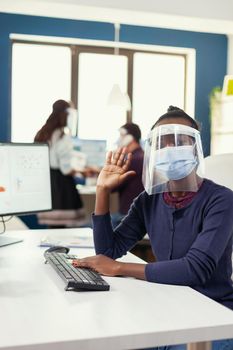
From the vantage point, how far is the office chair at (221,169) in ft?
5.55

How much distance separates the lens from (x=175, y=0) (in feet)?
14.7

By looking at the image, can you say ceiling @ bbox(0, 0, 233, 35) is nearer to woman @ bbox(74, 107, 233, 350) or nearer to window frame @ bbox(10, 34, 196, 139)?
Result: window frame @ bbox(10, 34, 196, 139)

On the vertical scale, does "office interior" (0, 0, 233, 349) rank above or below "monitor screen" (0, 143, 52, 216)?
above

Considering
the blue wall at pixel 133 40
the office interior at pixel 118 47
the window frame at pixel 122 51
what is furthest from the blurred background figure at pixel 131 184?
the window frame at pixel 122 51

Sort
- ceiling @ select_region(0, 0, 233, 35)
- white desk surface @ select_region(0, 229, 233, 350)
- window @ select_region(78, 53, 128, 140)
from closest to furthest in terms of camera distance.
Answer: white desk surface @ select_region(0, 229, 233, 350) < ceiling @ select_region(0, 0, 233, 35) < window @ select_region(78, 53, 128, 140)

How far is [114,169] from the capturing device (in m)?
1.55

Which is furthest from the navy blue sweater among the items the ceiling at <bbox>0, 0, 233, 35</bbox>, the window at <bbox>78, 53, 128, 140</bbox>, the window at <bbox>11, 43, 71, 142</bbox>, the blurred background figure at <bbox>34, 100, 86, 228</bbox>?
the window at <bbox>78, 53, 128, 140</bbox>

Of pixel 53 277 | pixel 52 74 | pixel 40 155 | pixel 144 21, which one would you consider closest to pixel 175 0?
pixel 144 21

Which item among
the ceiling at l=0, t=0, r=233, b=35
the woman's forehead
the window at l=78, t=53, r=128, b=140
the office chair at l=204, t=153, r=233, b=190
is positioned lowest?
the office chair at l=204, t=153, r=233, b=190

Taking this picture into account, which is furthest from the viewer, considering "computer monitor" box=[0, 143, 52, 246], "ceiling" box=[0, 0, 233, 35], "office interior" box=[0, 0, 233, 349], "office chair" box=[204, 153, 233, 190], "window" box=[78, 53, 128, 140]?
"window" box=[78, 53, 128, 140]

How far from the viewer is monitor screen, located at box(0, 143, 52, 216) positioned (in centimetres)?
203

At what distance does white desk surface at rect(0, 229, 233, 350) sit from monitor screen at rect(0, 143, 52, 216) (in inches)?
29.6

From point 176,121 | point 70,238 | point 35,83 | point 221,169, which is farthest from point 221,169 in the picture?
point 35,83

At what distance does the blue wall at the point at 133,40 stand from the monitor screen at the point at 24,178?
123 inches
